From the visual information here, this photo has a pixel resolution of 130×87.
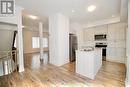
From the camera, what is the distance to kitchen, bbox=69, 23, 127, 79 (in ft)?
15.2

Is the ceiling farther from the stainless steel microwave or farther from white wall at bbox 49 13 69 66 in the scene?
the stainless steel microwave

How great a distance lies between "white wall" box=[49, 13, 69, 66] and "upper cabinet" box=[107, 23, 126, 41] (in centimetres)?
273

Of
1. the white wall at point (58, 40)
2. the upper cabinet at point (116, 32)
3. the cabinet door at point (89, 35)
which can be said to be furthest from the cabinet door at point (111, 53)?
the white wall at point (58, 40)

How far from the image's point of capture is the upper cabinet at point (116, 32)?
4.58 meters

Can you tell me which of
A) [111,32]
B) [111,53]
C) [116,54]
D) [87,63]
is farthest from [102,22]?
[87,63]

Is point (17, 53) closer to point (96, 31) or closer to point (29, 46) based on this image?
point (96, 31)

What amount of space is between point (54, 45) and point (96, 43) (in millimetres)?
3123

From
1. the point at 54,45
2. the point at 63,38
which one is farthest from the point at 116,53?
the point at 54,45

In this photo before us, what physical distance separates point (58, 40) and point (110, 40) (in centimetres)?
327

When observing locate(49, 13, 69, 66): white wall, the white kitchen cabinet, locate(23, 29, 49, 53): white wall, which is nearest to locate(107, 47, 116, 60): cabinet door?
the white kitchen cabinet

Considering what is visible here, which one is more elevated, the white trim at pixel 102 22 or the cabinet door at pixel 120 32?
the white trim at pixel 102 22

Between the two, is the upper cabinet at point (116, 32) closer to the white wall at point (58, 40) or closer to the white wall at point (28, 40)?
the white wall at point (58, 40)

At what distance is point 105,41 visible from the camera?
5320mm

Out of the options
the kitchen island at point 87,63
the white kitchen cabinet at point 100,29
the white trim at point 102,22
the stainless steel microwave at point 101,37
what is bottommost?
the kitchen island at point 87,63
